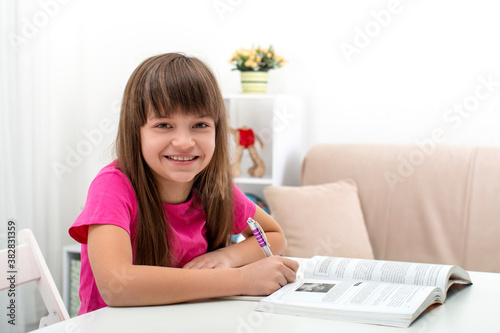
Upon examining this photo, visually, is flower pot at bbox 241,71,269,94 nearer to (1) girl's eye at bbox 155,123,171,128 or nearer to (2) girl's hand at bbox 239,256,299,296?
(1) girl's eye at bbox 155,123,171,128

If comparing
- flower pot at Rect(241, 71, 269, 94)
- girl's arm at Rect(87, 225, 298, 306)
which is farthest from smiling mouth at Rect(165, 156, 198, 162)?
flower pot at Rect(241, 71, 269, 94)

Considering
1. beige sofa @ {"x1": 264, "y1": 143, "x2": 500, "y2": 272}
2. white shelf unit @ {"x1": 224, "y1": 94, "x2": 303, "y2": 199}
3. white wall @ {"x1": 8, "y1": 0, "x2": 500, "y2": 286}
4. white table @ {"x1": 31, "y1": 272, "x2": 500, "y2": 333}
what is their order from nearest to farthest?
white table @ {"x1": 31, "y1": 272, "x2": 500, "y2": 333} → beige sofa @ {"x1": 264, "y1": 143, "x2": 500, "y2": 272} → white wall @ {"x1": 8, "y1": 0, "x2": 500, "y2": 286} → white shelf unit @ {"x1": 224, "y1": 94, "x2": 303, "y2": 199}

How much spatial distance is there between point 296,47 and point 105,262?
80.6 inches

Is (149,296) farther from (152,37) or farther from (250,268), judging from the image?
(152,37)

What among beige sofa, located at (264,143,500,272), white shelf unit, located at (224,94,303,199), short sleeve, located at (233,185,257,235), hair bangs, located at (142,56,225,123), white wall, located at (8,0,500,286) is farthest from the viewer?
white shelf unit, located at (224,94,303,199)

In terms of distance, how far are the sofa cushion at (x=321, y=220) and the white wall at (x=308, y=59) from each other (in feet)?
1.69

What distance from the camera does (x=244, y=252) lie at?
1.21 meters

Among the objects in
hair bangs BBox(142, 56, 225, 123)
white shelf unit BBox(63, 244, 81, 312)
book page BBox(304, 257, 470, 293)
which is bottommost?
white shelf unit BBox(63, 244, 81, 312)

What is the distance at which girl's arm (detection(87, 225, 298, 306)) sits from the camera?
2.89 feet

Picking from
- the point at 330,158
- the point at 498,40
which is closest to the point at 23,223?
the point at 330,158

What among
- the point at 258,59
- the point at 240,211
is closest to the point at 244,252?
the point at 240,211

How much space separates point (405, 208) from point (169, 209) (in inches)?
54.0

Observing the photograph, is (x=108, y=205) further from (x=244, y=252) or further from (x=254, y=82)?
(x=254, y=82)

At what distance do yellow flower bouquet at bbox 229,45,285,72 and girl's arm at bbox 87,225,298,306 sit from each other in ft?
5.59
